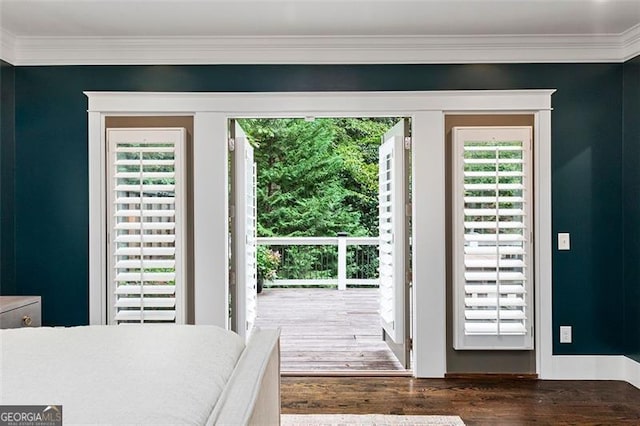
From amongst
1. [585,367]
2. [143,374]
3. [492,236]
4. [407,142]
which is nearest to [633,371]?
[585,367]

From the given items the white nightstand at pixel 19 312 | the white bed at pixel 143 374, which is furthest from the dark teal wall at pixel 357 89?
the white bed at pixel 143 374

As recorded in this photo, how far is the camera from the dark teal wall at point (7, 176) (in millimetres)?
3846

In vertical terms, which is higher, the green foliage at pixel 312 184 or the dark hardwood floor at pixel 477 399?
the green foliage at pixel 312 184

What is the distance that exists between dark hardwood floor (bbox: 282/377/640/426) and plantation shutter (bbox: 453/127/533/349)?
0.36m

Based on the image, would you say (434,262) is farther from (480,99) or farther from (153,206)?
(153,206)

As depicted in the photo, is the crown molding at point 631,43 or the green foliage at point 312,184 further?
the green foliage at point 312,184

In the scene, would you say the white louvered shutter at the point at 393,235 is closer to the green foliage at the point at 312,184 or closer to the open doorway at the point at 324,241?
the open doorway at the point at 324,241

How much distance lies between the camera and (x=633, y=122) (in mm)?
3902

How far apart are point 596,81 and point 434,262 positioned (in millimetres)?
1972

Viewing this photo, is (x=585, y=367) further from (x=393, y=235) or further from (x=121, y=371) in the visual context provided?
(x=121, y=371)

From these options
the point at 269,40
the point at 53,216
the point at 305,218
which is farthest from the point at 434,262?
the point at 305,218

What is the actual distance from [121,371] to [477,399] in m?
2.81

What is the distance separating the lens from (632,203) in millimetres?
3893

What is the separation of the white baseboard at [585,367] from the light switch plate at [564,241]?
0.88m
